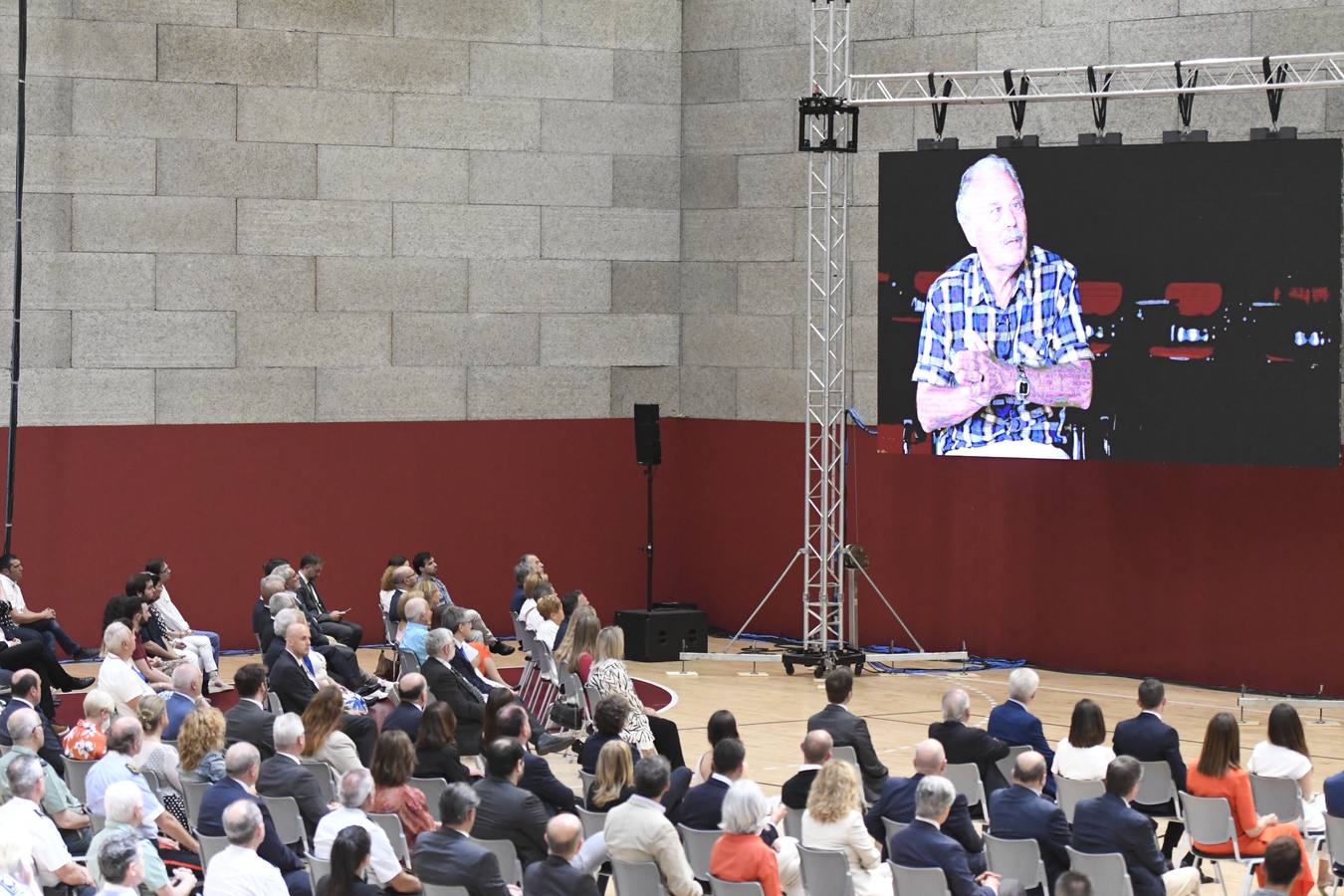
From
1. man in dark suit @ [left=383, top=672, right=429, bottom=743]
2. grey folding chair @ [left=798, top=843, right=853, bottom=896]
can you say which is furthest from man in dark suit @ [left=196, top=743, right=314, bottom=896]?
grey folding chair @ [left=798, top=843, right=853, bottom=896]

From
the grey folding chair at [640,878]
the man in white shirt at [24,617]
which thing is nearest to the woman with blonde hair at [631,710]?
the grey folding chair at [640,878]

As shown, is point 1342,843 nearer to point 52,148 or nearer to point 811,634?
point 811,634

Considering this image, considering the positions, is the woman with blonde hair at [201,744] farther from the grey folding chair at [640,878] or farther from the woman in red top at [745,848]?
the woman in red top at [745,848]

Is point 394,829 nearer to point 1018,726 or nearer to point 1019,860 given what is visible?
point 1019,860

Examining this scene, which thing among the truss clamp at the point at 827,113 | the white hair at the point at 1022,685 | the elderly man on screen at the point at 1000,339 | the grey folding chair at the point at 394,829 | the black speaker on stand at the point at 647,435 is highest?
the truss clamp at the point at 827,113

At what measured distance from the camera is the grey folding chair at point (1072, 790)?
8734mm

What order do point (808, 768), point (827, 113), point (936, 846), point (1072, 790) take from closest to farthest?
point (936, 846), point (808, 768), point (1072, 790), point (827, 113)

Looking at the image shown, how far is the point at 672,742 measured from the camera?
33.3 feet

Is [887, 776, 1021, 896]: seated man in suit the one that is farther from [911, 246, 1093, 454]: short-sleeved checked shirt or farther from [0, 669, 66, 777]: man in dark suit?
[911, 246, 1093, 454]: short-sleeved checked shirt

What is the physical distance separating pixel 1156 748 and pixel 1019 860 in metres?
1.76

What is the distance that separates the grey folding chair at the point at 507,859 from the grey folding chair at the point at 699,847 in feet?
2.17

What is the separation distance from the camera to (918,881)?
23.3 feet

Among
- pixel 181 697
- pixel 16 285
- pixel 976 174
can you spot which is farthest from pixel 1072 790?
pixel 16 285

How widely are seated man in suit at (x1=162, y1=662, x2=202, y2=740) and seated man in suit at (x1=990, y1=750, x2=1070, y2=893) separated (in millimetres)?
3969
